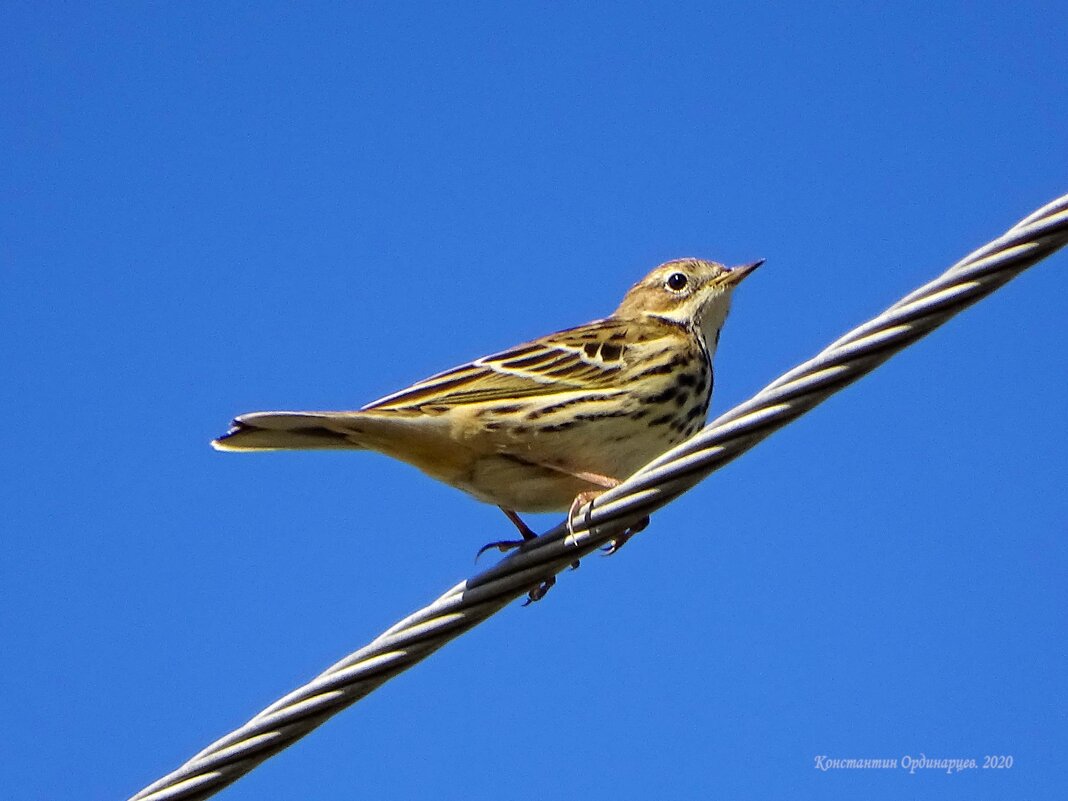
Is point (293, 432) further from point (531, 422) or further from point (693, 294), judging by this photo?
point (693, 294)

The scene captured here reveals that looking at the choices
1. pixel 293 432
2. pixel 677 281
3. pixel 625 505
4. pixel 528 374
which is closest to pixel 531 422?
pixel 528 374

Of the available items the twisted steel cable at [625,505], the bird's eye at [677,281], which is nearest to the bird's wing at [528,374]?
the bird's eye at [677,281]

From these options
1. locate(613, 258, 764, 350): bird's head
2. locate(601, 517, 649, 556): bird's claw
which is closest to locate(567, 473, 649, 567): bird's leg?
locate(601, 517, 649, 556): bird's claw

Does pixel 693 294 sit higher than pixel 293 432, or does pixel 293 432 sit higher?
pixel 693 294

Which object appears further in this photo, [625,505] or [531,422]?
[531,422]

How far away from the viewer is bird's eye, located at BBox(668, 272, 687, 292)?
10.0m

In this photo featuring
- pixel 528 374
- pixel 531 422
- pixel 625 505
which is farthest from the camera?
pixel 528 374

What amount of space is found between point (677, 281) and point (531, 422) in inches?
121

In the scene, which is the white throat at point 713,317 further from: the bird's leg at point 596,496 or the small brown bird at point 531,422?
the bird's leg at point 596,496

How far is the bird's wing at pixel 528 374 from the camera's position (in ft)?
24.3

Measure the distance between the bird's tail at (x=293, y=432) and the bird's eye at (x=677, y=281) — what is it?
3.59 metres

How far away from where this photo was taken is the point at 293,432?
692 cm

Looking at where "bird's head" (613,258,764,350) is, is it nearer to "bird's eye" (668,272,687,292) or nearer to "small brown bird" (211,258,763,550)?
"bird's eye" (668,272,687,292)

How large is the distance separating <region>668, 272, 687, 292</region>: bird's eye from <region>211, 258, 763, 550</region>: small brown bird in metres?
1.79
